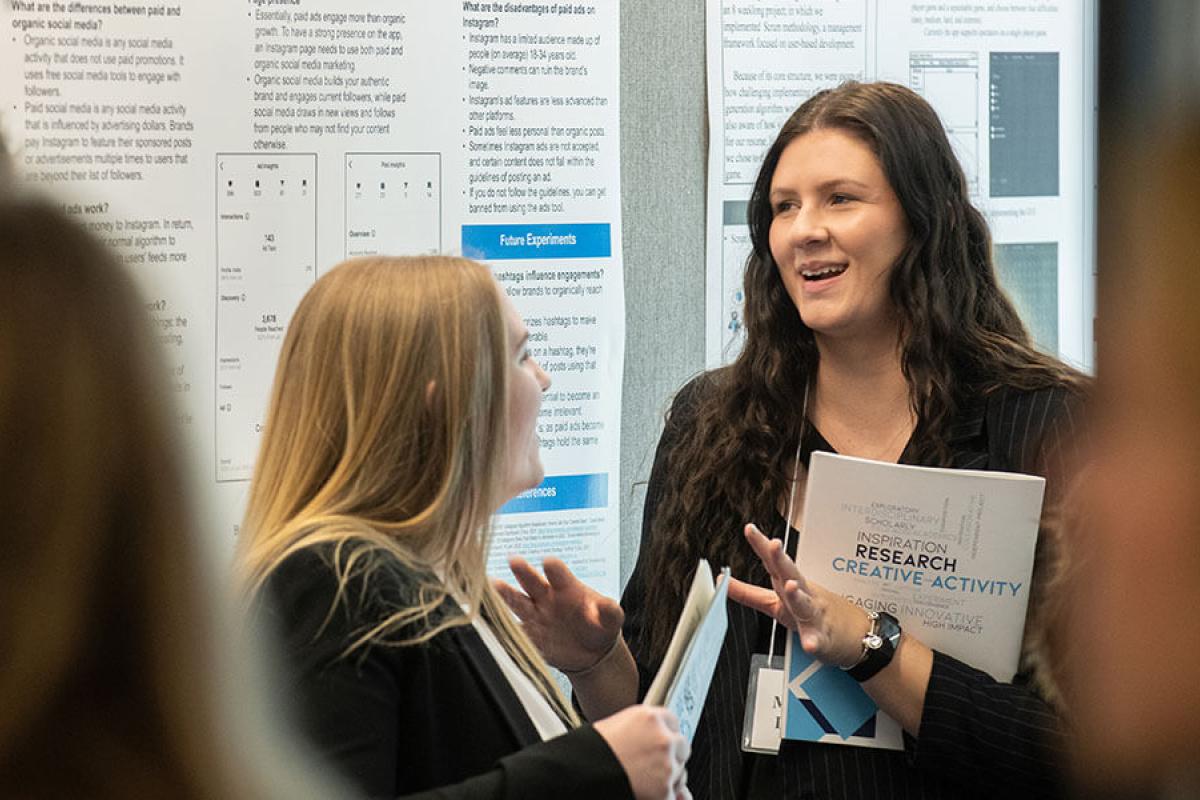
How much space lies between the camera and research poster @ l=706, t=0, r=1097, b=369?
8.96 feet

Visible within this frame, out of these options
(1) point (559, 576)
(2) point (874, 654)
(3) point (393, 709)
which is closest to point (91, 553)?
(3) point (393, 709)

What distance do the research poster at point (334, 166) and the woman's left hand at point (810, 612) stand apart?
874mm

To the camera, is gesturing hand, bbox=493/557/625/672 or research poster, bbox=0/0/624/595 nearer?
gesturing hand, bbox=493/557/625/672

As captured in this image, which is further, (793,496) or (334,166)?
(334,166)

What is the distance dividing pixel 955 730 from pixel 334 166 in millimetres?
1397

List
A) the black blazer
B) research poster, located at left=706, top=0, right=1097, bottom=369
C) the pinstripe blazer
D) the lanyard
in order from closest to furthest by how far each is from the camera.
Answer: the black blazer, the pinstripe blazer, the lanyard, research poster, located at left=706, top=0, right=1097, bottom=369

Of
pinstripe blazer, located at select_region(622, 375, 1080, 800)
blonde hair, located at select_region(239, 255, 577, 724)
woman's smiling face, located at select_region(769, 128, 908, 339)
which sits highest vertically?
woman's smiling face, located at select_region(769, 128, 908, 339)

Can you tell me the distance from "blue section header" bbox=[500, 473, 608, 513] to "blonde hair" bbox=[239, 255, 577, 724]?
1.09 meters

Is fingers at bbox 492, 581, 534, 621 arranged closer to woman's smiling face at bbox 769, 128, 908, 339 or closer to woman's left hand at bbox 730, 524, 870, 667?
woman's left hand at bbox 730, 524, 870, 667

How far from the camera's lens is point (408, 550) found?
144cm

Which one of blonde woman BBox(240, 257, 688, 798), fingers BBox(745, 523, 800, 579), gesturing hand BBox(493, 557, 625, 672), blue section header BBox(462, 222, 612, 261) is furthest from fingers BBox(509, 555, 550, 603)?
blue section header BBox(462, 222, 612, 261)

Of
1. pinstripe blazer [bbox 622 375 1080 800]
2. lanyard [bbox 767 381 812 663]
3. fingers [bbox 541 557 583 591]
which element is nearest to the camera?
fingers [bbox 541 557 583 591]

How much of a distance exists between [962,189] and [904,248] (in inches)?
6.2

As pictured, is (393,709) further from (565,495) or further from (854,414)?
(565,495)
